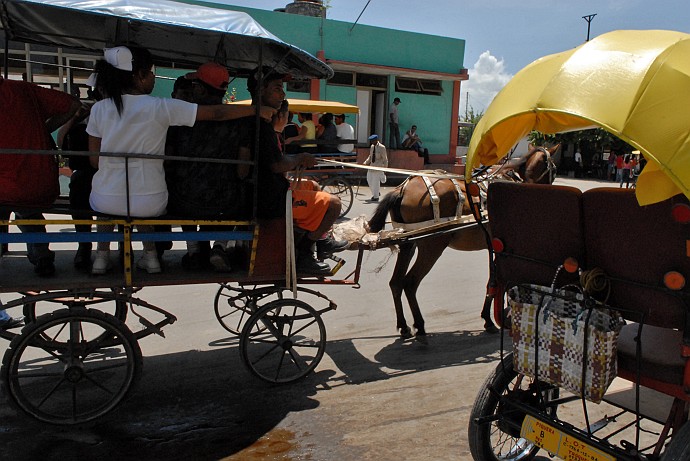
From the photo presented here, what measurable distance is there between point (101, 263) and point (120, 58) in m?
1.35

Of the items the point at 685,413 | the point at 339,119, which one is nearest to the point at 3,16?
the point at 685,413

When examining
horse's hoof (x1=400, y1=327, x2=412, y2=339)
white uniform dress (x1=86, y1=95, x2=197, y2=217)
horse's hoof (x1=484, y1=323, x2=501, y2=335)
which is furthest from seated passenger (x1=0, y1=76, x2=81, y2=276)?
horse's hoof (x1=484, y1=323, x2=501, y2=335)

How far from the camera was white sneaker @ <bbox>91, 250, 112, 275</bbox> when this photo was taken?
390cm

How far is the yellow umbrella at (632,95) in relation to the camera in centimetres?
219

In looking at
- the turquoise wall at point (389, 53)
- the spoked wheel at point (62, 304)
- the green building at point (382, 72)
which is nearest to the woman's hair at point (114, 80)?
the spoked wheel at point (62, 304)

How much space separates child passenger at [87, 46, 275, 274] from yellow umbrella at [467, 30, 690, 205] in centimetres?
207

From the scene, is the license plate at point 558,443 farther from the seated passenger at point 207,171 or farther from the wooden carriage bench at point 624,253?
the seated passenger at point 207,171

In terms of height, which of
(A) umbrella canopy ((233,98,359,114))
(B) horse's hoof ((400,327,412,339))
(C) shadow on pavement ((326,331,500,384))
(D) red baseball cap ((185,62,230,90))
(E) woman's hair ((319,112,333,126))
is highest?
(A) umbrella canopy ((233,98,359,114))

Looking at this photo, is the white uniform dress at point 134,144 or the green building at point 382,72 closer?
the white uniform dress at point 134,144

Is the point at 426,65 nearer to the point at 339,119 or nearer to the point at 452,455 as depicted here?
the point at 339,119

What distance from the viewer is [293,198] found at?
172 inches

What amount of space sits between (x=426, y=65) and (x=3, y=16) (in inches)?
734

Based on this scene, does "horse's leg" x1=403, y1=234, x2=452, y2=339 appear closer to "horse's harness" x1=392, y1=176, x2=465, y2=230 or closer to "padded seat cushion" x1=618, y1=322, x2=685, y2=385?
"horse's harness" x1=392, y1=176, x2=465, y2=230

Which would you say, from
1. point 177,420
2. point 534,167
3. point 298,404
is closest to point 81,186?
point 177,420
